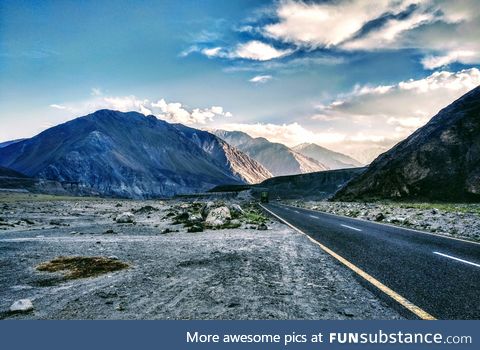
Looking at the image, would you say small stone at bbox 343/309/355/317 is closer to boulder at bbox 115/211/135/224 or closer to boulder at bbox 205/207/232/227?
boulder at bbox 205/207/232/227

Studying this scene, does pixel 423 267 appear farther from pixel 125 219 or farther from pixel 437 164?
pixel 437 164

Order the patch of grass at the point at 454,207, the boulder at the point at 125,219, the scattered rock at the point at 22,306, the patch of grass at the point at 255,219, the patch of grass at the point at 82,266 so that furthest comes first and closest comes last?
the patch of grass at the point at 454,207, the boulder at the point at 125,219, the patch of grass at the point at 255,219, the patch of grass at the point at 82,266, the scattered rock at the point at 22,306

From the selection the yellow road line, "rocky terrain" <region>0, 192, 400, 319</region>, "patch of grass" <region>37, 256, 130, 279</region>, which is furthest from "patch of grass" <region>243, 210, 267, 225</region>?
"patch of grass" <region>37, 256, 130, 279</region>

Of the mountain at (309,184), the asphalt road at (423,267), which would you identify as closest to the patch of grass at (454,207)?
the asphalt road at (423,267)

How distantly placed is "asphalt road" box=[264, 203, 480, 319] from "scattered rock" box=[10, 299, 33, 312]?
4.57m

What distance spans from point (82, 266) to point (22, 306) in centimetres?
268

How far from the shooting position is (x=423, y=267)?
6477 mm

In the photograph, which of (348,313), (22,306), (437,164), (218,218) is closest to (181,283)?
(22,306)

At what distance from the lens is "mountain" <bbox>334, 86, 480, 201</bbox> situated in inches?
1367

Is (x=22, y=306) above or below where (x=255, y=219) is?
above

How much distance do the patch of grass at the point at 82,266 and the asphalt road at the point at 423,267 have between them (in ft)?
15.7

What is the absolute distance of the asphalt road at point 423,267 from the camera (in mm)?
4324

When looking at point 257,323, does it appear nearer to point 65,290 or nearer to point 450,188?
point 65,290

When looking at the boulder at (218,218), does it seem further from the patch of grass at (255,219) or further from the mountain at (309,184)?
the mountain at (309,184)
